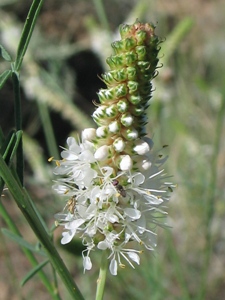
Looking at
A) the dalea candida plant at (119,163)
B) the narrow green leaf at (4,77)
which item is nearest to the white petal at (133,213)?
the dalea candida plant at (119,163)

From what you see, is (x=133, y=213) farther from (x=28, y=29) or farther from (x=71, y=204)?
(x=28, y=29)

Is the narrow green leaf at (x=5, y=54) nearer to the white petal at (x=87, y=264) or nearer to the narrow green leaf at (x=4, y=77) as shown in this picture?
the narrow green leaf at (x=4, y=77)

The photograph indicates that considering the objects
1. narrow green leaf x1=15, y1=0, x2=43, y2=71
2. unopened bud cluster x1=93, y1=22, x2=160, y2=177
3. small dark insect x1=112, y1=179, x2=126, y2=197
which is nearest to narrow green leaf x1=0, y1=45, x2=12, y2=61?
narrow green leaf x1=15, y1=0, x2=43, y2=71

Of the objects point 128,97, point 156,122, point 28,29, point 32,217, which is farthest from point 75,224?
point 156,122

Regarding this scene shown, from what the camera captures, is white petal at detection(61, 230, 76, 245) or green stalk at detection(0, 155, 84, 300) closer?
green stalk at detection(0, 155, 84, 300)

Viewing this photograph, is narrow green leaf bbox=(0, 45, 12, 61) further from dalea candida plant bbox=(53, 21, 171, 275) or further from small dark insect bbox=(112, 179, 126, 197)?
small dark insect bbox=(112, 179, 126, 197)

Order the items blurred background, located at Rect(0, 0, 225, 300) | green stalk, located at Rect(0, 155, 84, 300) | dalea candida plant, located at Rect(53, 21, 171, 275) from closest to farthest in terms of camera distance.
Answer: green stalk, located at Rect(0, 155, 84, 300), dalea candida plant, located at Rect(53, 21, 171, 275), blurred background, located at Rect(0, 0, 225, 300)

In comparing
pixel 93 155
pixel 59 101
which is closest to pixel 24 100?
pixel 59 101

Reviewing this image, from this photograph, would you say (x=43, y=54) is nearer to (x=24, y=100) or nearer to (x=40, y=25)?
(x=24, y=100)
